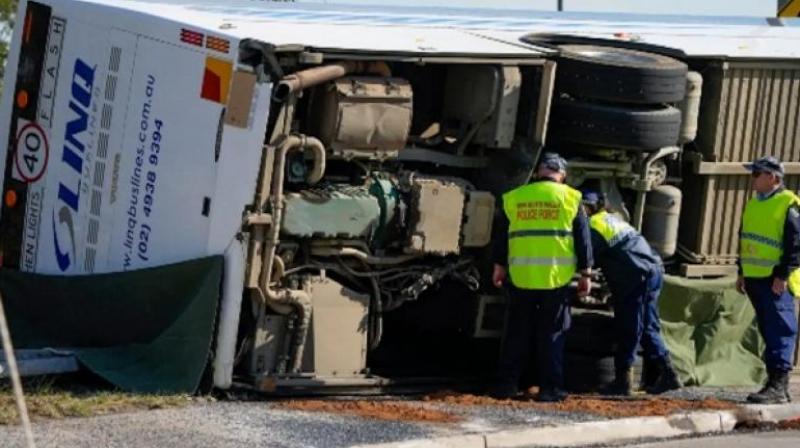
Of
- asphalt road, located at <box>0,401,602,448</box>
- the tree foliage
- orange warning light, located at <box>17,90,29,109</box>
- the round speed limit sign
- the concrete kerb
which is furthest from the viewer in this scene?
the tree foliage

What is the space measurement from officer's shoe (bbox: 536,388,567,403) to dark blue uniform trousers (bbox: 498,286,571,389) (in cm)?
3

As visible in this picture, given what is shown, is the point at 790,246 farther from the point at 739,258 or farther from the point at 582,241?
the point at 582,241

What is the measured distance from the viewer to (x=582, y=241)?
11969mm

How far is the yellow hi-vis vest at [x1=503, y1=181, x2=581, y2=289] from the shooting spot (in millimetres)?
11922

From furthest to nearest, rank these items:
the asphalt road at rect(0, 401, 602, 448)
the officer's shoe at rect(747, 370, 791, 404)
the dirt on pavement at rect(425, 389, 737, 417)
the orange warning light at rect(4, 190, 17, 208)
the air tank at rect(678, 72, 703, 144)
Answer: the air tank at rect(678, 72, 703, 144), the orange warning light at rect(4, 190, 17, 208), the officer's shoe at rect(747, 370, 791, 404), the dirt on pavement at rect(425, 389, 737, 417), the asphalt road at rect(0, 401, 602, 448)

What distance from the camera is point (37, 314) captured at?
40.9 feet

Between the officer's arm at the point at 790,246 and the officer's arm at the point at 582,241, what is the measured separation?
4.32ft

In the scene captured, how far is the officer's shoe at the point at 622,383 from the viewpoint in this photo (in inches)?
491

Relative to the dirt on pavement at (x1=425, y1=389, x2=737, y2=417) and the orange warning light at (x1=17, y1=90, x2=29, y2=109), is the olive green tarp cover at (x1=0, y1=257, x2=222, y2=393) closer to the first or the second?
the orange warning light at (x1=17, y1=90, x2=29, y2=109)

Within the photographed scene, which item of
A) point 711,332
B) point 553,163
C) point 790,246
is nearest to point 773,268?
point 790,246

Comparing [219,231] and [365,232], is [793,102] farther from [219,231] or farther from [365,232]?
[219,231]

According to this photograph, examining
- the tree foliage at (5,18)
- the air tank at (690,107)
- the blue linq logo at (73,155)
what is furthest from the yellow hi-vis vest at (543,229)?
the tree foliage at (5,18)

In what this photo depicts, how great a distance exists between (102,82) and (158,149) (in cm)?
80

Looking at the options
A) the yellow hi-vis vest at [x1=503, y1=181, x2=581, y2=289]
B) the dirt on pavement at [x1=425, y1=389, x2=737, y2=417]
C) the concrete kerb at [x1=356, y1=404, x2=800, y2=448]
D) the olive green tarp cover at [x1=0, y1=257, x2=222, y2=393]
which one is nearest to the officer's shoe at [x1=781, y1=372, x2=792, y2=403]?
the concrete kerb at [x1=356, y1=404, x2=800, y2=448]
